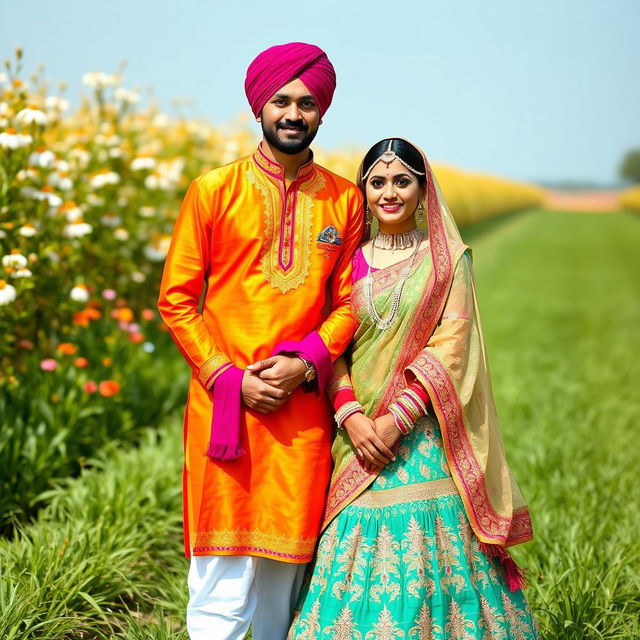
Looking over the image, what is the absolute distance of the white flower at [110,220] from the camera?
5.92 m

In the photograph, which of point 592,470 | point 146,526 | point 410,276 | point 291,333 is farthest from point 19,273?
point 592,470

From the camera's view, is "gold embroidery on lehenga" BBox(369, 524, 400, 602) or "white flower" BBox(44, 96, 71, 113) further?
"white flower" BBox(44, 96, 71, 113)

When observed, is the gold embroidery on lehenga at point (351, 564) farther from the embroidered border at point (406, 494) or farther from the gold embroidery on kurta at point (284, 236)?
the gold embroidery on kurta at point (284, 236)

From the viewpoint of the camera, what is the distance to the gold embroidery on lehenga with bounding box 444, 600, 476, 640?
2635mm

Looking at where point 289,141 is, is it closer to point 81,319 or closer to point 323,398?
point 323,398

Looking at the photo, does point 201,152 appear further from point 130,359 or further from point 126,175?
point 130,359

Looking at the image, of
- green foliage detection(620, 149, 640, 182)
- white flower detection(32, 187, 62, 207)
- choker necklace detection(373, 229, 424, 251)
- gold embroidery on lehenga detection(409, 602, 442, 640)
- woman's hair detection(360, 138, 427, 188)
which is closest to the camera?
gold embroidery on lehenga detection(409, 602, 442, 640)

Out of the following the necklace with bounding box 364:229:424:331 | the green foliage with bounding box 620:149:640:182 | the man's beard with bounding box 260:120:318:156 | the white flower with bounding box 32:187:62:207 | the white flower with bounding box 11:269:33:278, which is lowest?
the necklace with bounding box 364:229:424:331

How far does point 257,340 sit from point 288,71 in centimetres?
91

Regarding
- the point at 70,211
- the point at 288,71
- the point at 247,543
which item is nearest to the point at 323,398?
the point at 247,543

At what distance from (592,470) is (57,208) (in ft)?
12.7

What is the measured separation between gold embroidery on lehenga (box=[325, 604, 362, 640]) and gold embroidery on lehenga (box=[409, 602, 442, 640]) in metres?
0.18

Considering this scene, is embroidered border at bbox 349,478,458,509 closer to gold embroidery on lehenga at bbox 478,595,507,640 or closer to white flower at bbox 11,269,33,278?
gold embroidery on lehenga at bbox 478,595,507,640

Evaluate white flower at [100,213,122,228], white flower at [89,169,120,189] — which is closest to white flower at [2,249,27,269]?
white flower at [89,169,120,189]
